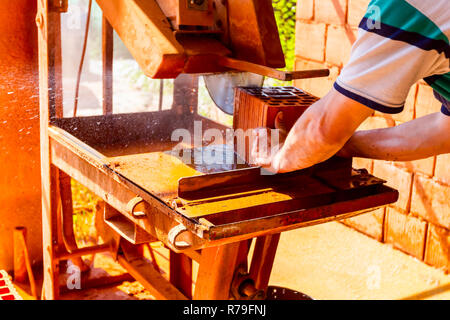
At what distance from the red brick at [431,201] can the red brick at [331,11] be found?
124 centimetres

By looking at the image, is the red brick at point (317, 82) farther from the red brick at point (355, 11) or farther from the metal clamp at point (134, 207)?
the metal clamp at point (134, 207)

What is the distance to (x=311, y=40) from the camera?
13.9ft

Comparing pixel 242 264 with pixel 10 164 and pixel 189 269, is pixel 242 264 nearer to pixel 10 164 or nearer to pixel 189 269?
pixel 189 269

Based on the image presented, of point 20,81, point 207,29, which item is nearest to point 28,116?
point 20,81

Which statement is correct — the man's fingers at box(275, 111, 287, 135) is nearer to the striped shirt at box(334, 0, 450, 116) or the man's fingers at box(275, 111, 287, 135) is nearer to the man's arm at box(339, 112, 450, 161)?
the man's arm at box(339, 112, 450, 161)

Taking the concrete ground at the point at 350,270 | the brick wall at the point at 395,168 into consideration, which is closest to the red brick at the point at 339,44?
the brick wall at the point at 395,168

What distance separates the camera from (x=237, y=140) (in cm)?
192

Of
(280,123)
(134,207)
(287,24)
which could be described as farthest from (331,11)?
(134,207)

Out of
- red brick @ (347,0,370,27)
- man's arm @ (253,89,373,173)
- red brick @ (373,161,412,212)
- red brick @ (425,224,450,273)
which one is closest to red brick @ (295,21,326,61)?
red brick @ (347,0,370,27)

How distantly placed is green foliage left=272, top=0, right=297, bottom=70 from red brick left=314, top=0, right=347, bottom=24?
5.27ft

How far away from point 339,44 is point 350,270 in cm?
→ 160

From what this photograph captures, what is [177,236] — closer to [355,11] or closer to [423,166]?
[423,166]

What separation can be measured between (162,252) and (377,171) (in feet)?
5.29

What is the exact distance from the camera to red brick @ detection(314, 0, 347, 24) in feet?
12.8
